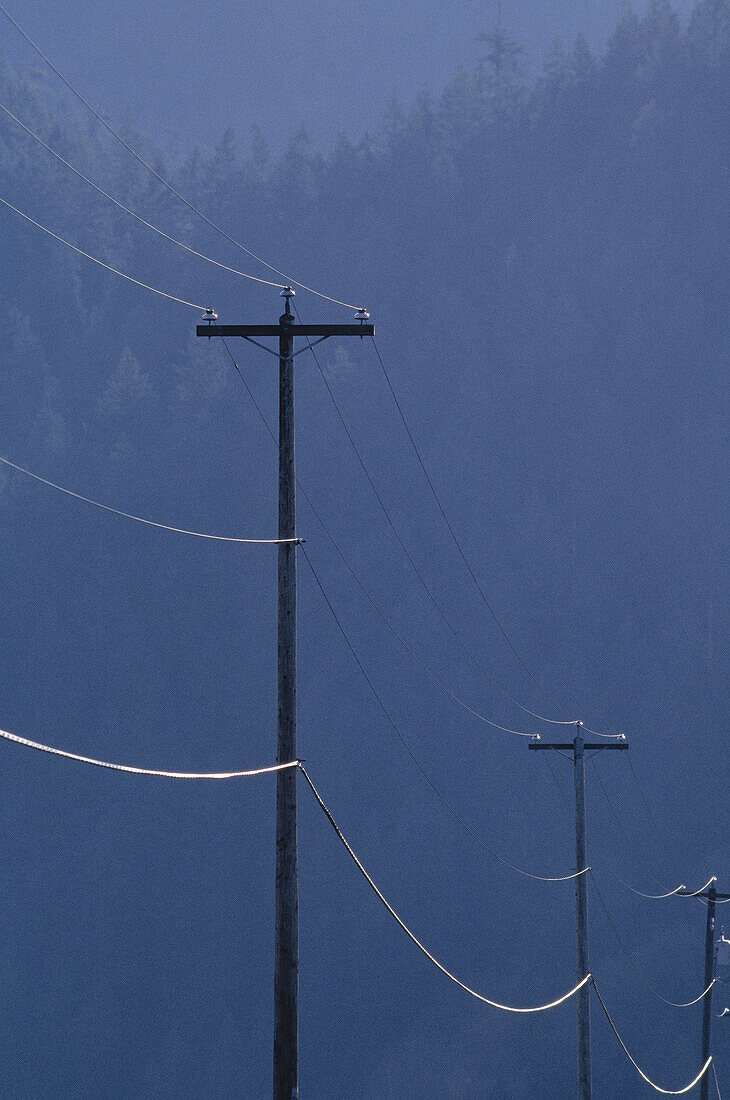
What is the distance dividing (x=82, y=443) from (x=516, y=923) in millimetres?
72543

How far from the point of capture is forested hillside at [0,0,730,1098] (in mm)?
78625

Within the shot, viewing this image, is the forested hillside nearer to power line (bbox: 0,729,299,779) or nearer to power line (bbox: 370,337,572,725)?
power line (bbox: 370,337,572,725)

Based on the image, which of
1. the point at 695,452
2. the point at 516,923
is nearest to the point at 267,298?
the point at 695,452

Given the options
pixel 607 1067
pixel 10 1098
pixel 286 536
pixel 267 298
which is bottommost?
pixel 10 1098

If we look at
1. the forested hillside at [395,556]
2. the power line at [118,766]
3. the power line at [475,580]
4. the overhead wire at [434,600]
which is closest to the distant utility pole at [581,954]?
the power line at [118,766]

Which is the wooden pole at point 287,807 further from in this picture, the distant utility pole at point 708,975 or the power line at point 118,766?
the distant utility pole at point 708,975

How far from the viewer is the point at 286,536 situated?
→ 11008 millimetres

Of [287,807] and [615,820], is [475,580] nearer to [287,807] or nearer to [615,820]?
[615,820]

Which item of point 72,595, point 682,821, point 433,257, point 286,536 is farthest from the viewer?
point 433,257

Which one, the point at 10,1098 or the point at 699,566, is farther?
the point at 699,566

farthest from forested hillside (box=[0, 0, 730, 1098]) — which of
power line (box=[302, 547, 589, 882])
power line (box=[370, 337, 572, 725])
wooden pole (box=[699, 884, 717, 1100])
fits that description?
wooden pole (box=[699, 884, 717, 1100])

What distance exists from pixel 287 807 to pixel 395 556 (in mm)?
91226

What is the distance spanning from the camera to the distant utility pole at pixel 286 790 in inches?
396

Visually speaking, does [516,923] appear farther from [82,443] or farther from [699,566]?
[82,443]
